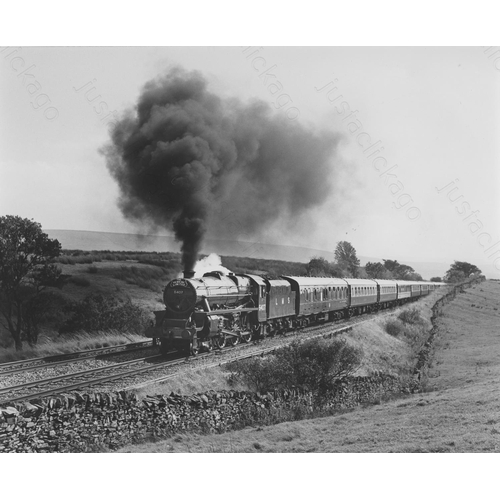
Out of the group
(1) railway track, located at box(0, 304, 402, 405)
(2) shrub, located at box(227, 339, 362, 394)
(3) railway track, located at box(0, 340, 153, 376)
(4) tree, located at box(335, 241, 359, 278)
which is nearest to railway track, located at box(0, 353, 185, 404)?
(1) railway track, located at box(0, 304, 402, 405)

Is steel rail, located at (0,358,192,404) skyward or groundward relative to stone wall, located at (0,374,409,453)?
skyward

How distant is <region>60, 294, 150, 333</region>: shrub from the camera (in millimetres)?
13156

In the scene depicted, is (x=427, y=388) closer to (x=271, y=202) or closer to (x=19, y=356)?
(x=271, y=202)

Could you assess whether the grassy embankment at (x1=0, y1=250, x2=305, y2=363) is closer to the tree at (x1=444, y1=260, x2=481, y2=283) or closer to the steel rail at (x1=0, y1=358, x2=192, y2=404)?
the steel rail at (x1=0, y1=358, x2=192, y2=404)

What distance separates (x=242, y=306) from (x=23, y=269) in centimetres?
Answer: 588

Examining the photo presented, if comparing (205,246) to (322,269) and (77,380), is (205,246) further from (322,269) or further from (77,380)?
(322,269)

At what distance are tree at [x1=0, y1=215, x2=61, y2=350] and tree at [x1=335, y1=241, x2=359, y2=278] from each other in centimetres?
745

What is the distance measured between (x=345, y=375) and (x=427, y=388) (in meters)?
2.02

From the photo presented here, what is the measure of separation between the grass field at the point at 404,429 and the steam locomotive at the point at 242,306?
10.6 ft

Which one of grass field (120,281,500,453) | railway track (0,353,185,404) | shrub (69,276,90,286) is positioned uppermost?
shrub (69,276,90,286)

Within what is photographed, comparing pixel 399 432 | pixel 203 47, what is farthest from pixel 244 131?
pixel 399 432

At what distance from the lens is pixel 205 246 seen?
1288 cm

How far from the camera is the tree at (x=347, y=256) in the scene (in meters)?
12.5

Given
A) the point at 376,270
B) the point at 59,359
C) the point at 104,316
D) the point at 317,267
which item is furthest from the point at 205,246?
the point at 376,270
